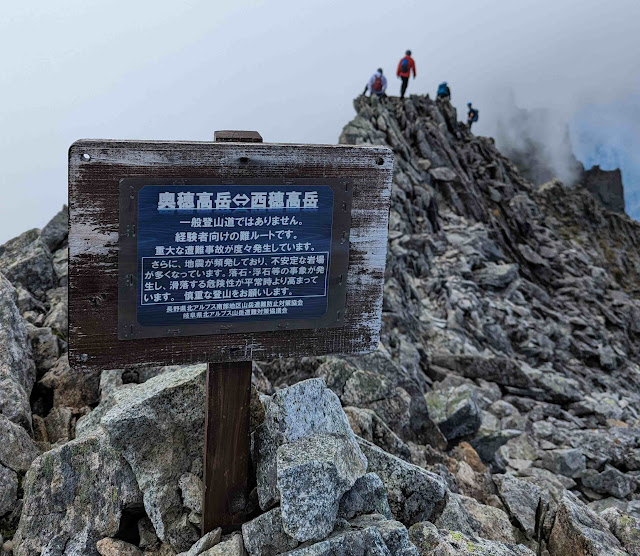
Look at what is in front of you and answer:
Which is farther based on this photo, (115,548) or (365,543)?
(115,548)

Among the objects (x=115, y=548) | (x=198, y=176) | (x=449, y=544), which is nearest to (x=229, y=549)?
(x=115, y=548)

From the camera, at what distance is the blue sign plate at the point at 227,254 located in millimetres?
5742

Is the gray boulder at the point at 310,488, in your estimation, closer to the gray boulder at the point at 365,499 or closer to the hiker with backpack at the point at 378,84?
the gray boulder at the point at 365,499

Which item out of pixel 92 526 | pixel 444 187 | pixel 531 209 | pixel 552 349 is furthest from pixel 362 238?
pixel 531 209

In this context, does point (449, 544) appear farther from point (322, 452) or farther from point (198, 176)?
point (198, 176)

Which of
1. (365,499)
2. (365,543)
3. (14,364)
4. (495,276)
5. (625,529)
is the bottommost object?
(625,529)

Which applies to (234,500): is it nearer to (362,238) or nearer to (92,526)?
(92,526)

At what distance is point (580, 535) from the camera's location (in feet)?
25.6

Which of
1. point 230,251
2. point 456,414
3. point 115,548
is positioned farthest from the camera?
point 456,414

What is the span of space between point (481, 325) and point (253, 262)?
2186 centimetres

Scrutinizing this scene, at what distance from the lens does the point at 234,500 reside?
6.63 meters

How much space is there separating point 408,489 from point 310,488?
6.22 ft

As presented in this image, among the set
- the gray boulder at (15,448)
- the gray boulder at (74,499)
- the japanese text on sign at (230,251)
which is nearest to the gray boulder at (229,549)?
the gray boulder at (74,499)

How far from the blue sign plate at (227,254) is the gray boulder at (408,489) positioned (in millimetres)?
2149
